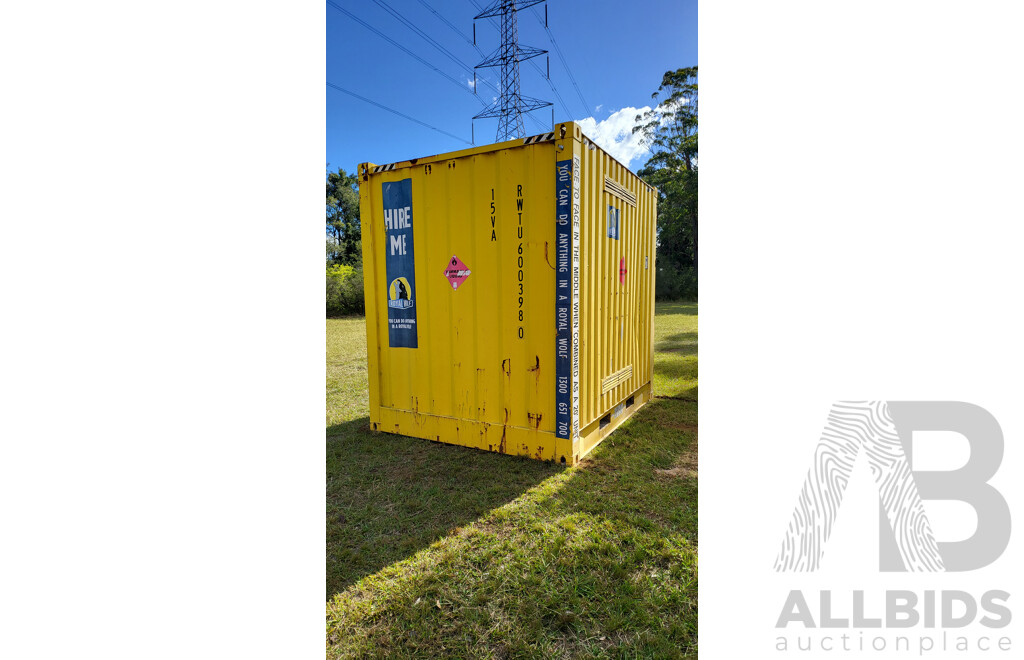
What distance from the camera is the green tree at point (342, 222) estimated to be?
931 inches

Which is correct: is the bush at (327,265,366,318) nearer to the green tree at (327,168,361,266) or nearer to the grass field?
the green tree at (327,168,361,266)

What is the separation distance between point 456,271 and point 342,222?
22.7m

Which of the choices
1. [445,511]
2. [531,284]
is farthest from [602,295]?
[445,511]

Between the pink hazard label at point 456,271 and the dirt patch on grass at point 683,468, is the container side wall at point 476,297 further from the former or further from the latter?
the dirt patch on grass at point 683,468

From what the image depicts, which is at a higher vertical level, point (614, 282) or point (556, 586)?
point (614, 282)

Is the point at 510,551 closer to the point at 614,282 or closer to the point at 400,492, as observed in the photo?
the point at 400,492

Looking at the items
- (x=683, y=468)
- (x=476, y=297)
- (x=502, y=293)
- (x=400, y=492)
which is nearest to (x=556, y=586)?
(x=400, y=492)

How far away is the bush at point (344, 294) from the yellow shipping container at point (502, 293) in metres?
16.4

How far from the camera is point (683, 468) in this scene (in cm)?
391

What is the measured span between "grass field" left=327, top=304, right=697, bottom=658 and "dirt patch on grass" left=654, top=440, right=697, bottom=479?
0.06 ft

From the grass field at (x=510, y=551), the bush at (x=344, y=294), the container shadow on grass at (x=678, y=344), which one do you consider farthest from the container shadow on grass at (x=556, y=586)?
the bush at (x=344, y=294)

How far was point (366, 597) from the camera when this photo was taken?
236cm

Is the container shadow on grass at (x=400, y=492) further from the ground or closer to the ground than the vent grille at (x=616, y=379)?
closer to the ground

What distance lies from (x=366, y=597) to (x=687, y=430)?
370cm
